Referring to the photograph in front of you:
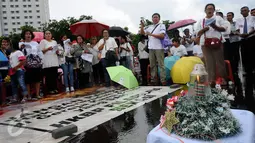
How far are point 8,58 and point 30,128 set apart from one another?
3.54 m

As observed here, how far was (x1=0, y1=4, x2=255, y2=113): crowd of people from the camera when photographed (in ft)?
20.7

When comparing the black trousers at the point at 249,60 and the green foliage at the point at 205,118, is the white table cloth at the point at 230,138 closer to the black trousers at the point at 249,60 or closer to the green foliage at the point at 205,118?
the green foliage at the point at 205,118

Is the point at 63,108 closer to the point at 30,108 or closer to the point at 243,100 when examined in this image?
the point at 30,108

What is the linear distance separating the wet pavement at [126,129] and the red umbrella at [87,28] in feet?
19.9

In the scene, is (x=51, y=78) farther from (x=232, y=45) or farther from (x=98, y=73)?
(x=232, y=45)

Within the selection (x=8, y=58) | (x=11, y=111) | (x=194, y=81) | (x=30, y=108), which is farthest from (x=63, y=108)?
(x=194, y=81)

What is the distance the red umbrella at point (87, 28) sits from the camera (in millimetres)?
9984

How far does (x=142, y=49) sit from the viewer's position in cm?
999

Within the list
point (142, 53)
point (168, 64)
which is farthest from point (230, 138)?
point (142, 53)

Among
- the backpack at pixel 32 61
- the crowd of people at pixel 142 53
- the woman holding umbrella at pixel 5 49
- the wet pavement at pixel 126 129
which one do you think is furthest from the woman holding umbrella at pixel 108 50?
the wet pavement at pixel 126 129

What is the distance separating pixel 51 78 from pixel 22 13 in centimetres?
13561

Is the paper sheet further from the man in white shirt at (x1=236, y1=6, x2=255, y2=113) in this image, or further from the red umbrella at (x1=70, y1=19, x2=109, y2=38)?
the man in white shirt at (x1=236, y1=6, x2=255, y2=113)

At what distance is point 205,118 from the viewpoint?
2236 mm

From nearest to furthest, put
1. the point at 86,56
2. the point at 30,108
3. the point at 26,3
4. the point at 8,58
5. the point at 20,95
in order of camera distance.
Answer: the point at 30,108, the point at 8,58, the point at 20,95, the point at 86,56, the point at 26,3
